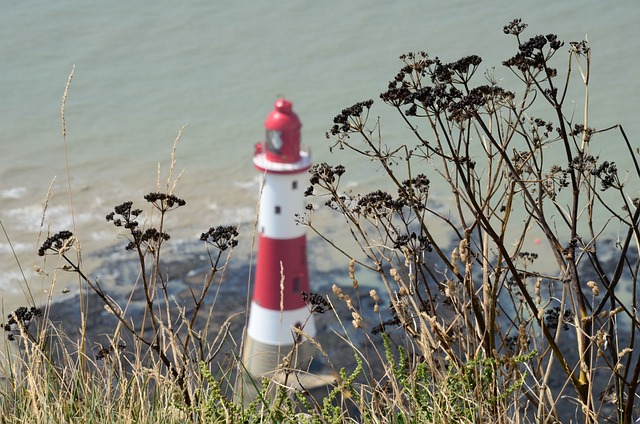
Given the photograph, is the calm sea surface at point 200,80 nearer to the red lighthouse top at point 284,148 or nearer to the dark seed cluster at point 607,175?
the red lighthouse top at point 284,148

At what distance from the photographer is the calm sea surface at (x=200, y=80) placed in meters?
23.8

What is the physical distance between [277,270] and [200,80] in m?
16.5

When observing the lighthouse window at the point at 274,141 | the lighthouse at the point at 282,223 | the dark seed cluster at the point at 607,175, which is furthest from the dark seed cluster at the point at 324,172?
the lighthouse window at the point at 274,141

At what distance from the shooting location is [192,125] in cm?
2731

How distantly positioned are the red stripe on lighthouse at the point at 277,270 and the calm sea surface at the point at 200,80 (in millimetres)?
6732

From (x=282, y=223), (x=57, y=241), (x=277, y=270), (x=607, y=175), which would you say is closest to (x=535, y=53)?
(x=607, y=175)

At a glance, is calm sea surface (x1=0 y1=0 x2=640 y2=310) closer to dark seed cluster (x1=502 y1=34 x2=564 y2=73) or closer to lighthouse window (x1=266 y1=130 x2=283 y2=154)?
lighthouse window (x1=266 y1=130 x2=283 y2=154)

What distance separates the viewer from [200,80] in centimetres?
3005

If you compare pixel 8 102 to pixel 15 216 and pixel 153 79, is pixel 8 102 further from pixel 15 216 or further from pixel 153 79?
pixel 15 216

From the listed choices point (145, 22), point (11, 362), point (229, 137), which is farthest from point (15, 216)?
point (11, 362)

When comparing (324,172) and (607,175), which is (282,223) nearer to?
(324,172)

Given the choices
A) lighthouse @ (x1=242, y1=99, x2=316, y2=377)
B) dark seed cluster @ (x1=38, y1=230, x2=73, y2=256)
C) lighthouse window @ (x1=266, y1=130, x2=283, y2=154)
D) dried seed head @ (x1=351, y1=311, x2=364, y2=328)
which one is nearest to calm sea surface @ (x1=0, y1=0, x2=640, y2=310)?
lighthouse @ (x1=242, y1=99, x2=316, y2=377)

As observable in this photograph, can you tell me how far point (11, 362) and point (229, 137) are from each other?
23123 mm

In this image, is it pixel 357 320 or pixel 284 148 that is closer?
pixel 357 320
